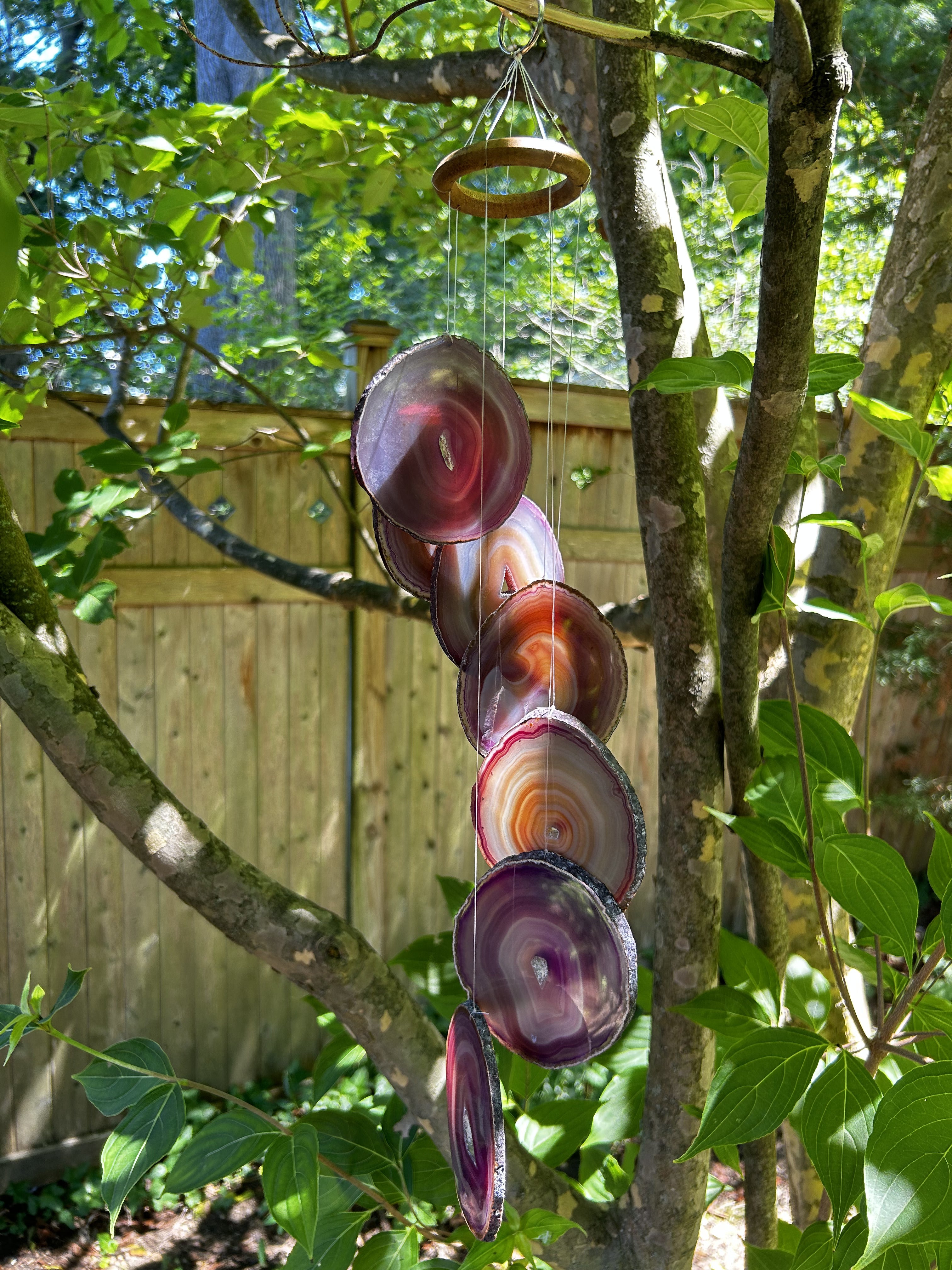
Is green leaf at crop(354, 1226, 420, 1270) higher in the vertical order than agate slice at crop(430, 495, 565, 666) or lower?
lower

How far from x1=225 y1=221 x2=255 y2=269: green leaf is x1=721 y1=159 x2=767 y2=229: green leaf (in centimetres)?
88

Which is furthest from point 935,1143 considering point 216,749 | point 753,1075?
point 216,749

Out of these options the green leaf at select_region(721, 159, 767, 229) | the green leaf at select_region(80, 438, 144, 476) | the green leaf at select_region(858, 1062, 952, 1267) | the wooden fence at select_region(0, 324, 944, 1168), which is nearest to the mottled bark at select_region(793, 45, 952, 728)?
the green leaf at select_region(721, 159, 767, 229)

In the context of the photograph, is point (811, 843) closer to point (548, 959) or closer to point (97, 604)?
point (548, 959)

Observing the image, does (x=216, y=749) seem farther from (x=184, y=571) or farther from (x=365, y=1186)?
(x=365, y=1186)

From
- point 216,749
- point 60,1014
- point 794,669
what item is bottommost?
point 60,1014

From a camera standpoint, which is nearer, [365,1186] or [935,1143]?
[935,1143]

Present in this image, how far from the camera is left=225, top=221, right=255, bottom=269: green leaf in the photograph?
1.72 metres

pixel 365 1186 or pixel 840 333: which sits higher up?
pixel 840 333

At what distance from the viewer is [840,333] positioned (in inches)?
181

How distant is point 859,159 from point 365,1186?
15.8 feet

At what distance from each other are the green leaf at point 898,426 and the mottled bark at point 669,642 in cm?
17

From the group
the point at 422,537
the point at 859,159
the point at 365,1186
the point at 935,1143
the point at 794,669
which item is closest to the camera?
the point at 935,1143

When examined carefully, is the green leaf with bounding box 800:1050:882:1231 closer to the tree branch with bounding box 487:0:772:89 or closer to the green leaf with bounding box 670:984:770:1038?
the green leaf with bounding box 670:984:770:1038
